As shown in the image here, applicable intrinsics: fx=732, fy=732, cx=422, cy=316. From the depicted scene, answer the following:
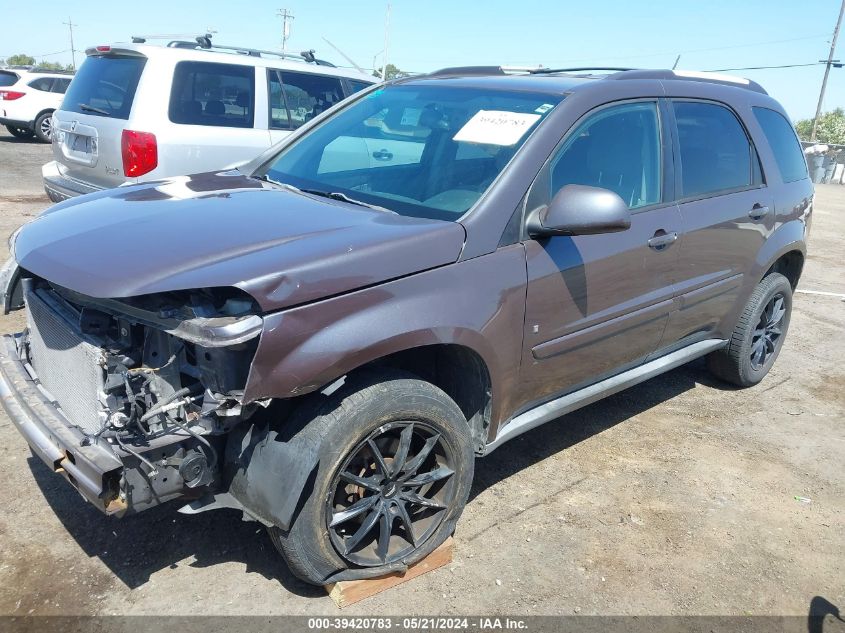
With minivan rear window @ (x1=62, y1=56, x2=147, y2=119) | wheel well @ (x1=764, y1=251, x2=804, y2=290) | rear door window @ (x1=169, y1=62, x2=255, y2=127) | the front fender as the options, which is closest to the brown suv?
the front fender

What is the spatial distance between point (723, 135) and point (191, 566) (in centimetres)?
365

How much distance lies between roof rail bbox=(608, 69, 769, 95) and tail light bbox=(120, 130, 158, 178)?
406cm

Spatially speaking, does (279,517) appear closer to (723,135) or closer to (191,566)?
(191,566)

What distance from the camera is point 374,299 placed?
2.57 meters

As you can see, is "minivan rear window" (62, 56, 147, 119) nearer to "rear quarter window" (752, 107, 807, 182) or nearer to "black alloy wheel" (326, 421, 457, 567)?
"black alloy wheel" (326, 421, 457, 567)

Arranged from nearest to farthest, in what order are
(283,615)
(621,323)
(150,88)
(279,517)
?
(279,517) < (283,615) < (621,323) < (150,88)

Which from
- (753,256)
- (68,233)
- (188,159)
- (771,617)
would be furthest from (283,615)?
(188,159)

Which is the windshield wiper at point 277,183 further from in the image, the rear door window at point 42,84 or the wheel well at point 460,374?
the rear door window at point 42,84

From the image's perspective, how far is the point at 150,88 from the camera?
6.21 metres

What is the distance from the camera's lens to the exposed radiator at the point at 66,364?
2.57 meters

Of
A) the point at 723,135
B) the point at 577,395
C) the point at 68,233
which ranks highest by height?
the point at 723,135

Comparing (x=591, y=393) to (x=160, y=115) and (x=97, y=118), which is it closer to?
(x=160, y=115)

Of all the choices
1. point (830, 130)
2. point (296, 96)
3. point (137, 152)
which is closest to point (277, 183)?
point (137, 152)

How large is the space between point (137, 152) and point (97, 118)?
0.62 meters
